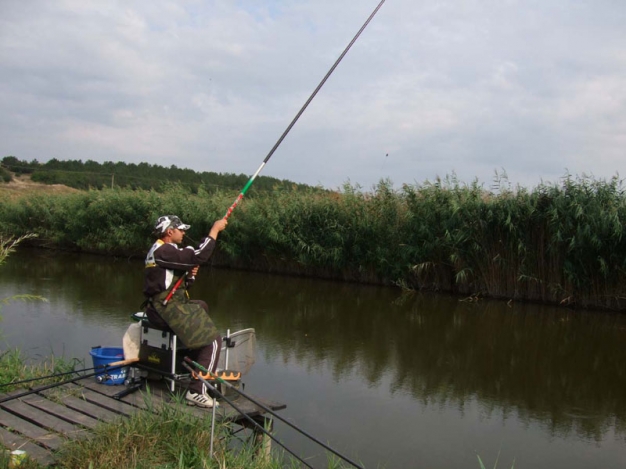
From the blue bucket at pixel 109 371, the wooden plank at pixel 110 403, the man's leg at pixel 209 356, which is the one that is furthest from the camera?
the blue bucket at pixel 109 371

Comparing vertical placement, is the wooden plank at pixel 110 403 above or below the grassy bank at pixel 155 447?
below

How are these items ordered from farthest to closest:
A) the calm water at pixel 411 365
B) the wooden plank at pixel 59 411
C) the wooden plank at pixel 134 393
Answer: the calm water at pixel 411 365
the wooden plank at pixel 134 393
the wooden plank at pixel 59 411

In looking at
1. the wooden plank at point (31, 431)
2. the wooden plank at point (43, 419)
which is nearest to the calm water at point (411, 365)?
the wooden plank at point (43, 419)

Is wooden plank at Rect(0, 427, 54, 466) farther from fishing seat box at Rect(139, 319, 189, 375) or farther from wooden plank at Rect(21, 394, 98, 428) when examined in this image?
fishing seat box at Rect(139, 319, 189, 375)

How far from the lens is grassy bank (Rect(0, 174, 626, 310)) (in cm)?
1178

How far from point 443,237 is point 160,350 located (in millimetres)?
9360

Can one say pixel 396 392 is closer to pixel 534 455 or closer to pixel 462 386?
pixel 462 386

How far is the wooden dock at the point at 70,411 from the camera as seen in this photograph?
13.0 ft

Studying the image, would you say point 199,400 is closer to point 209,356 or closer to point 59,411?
point 209,356

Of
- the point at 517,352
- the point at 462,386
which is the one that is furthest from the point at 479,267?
the point at 462,386

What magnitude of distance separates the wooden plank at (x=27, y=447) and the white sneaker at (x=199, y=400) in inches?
42.6

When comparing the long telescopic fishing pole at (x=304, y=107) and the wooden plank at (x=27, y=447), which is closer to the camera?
the wooden plank at (x=27, y=447)

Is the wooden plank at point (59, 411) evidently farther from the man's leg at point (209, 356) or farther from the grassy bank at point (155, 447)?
the man's leg at point (209, 356)

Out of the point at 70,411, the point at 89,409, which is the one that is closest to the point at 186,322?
the point at 89,409
